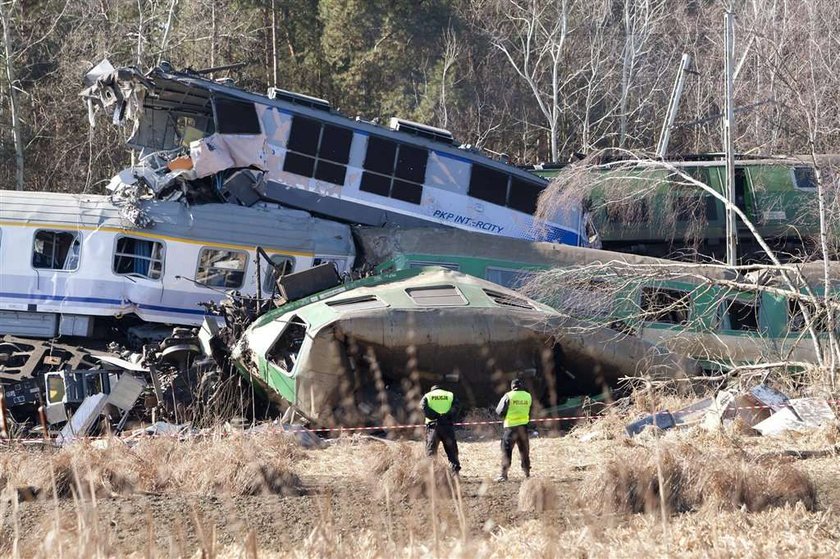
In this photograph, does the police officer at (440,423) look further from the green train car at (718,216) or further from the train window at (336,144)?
the green train car at (718,216)

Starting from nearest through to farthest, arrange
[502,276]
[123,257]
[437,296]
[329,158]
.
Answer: [437,296] < [123,257] < [502,276] < [329,158]

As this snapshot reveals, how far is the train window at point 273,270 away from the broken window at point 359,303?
118 inches

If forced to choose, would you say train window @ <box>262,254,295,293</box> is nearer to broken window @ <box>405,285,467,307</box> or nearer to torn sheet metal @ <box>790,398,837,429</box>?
broken window @ <box>405,285,467,307</box>

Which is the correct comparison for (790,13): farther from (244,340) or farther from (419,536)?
(419,536)

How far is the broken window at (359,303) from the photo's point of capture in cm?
1648

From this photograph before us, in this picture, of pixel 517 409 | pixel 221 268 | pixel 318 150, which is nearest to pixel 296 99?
pixel 318 150

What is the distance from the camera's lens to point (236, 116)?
21250 millimetres

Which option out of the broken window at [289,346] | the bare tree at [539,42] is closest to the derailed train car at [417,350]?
the broken window at [289,346]

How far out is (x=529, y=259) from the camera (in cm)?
2005

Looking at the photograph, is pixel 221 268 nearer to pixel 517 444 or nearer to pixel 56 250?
pixel 56 250

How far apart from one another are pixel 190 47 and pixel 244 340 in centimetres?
2162

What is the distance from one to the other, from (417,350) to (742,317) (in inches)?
234

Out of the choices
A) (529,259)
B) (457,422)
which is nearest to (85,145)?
(529,259)

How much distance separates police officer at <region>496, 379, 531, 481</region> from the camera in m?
12.9
